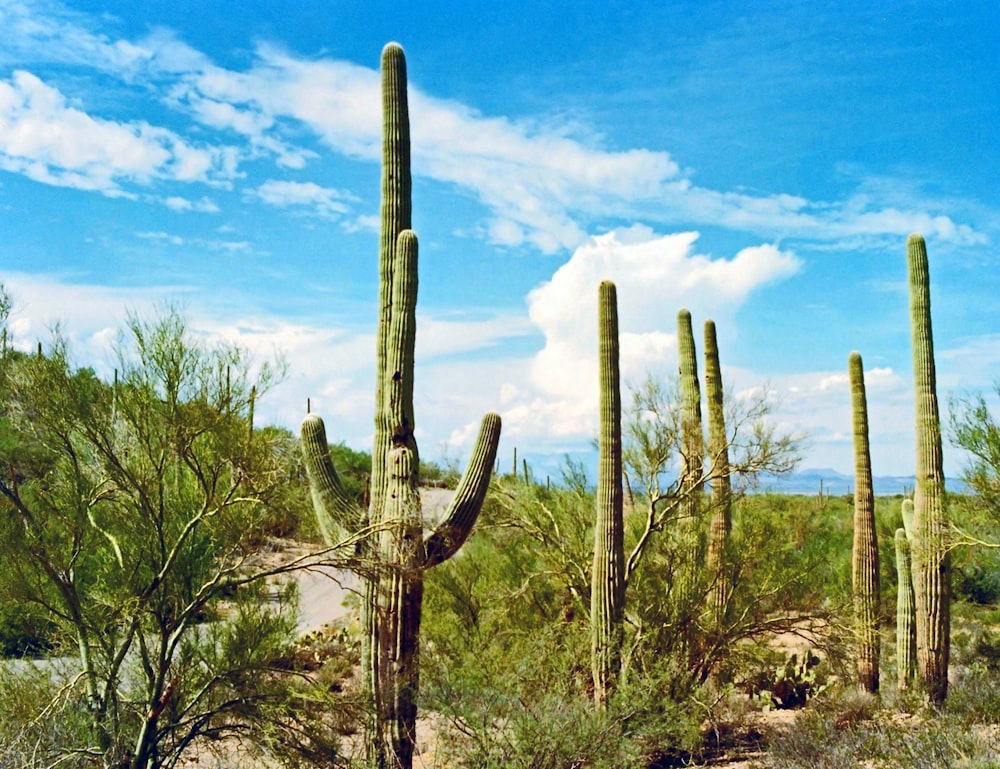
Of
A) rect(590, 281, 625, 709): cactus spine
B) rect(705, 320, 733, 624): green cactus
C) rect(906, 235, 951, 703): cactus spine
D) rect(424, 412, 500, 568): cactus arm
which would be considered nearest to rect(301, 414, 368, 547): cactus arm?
rect(424, 412, 500, 568): cactus arm

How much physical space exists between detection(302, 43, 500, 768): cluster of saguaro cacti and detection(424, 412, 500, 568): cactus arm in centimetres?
1

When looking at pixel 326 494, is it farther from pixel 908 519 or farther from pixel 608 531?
pixel 908 519

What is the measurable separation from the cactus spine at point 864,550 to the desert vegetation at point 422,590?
0.07 metres

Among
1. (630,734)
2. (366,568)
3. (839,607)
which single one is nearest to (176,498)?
(366,568)

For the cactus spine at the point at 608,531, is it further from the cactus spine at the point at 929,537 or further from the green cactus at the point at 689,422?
the cactus spine at the point at 929,537

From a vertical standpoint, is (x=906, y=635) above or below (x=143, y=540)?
below

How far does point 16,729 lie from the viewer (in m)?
9.35

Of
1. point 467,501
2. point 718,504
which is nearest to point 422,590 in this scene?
point 467,501

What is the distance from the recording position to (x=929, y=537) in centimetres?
1444

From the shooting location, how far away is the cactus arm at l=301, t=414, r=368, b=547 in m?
10.3

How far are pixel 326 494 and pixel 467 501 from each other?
1.54 metres

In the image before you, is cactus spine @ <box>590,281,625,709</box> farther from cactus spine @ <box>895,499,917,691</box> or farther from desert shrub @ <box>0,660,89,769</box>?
desert shrub @ <box>0,660,89,769</box>

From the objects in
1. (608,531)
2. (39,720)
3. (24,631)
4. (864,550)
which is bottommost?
(39,720)

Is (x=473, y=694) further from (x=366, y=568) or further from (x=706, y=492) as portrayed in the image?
(x=706, y=492)
